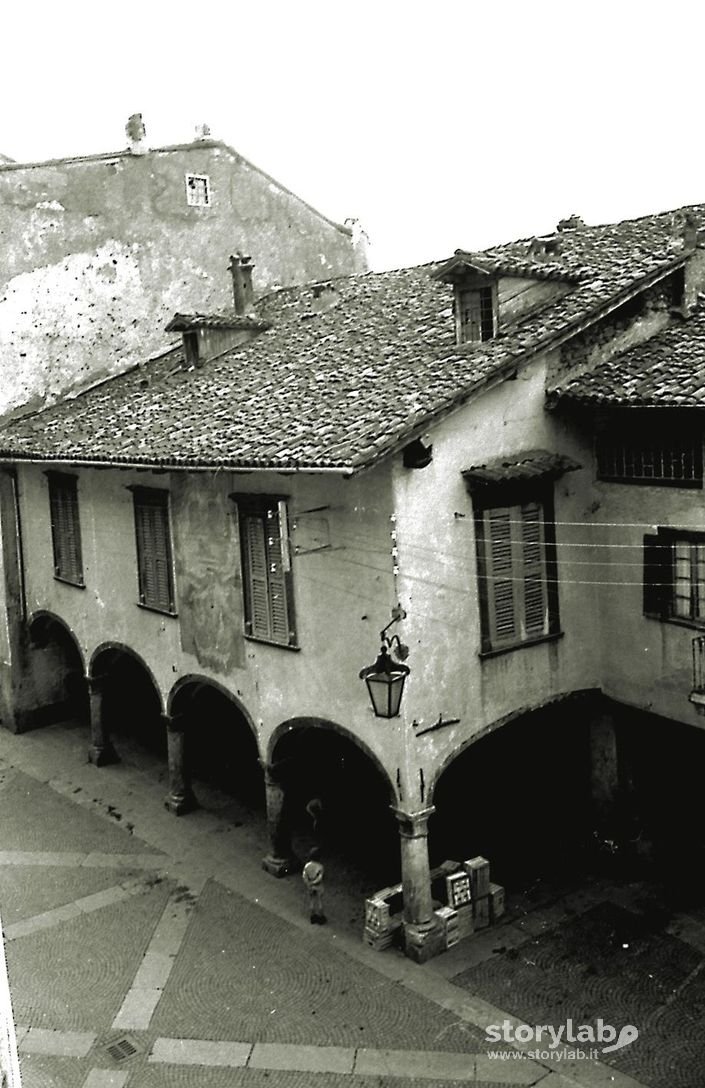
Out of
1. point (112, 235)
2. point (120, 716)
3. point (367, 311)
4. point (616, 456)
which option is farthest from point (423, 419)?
point (120, 716)

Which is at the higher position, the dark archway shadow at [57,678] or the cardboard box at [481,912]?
the dark archway shadow at [57,678]

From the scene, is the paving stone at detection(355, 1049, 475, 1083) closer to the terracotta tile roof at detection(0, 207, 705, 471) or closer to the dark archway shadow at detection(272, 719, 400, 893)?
the dark archway shadow at detection(272, 719, 400, 893)

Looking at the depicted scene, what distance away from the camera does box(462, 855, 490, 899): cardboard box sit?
48.5ft

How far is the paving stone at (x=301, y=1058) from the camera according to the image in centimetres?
1220

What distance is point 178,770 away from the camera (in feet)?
63.0

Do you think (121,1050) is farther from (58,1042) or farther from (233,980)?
(233,980)

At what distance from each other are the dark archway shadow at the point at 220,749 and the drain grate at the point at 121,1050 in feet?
21.7

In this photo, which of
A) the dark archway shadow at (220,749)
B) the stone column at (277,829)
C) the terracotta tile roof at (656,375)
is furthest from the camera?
the dark archway shadow at (220,749)

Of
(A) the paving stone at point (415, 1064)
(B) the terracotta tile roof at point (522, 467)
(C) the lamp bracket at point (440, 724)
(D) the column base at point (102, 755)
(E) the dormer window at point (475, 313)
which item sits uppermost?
(E) the dormer window at point (475, 313)

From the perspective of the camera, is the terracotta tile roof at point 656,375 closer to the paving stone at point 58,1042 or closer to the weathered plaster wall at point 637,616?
the weathered plaster wall at point 637,616

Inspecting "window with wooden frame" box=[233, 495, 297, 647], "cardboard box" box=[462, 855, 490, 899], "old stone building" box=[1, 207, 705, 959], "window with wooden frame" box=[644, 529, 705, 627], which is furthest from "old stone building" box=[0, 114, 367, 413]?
"cardboard box" box=[462, 855, 490, 899]

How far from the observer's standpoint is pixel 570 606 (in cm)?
1542

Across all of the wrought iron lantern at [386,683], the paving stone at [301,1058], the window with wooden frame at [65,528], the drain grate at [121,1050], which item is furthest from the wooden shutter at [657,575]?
the window with wooden frame at [65,528]

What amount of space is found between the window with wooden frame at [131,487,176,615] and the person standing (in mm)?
5167
